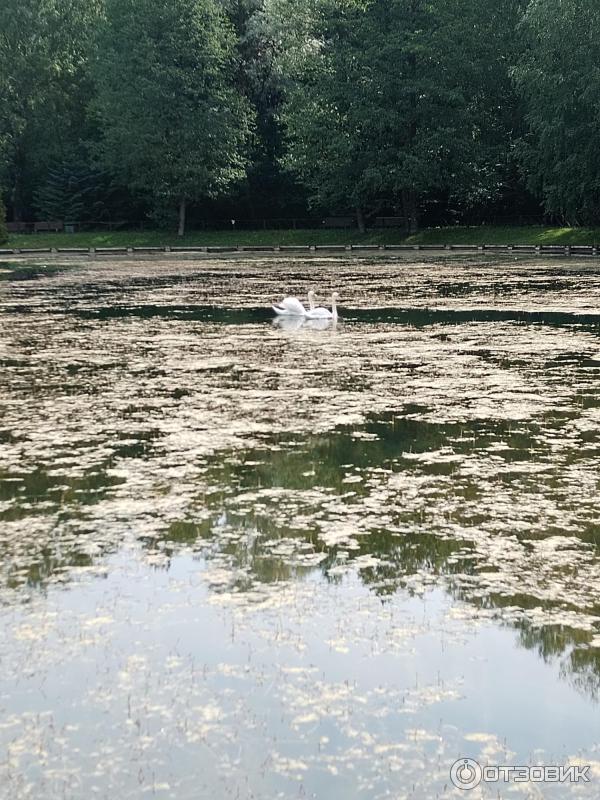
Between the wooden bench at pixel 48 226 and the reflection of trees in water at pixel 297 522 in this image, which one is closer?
the reflection of trees in water at pixel 297 522

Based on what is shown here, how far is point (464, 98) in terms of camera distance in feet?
184

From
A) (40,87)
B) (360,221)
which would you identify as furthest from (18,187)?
(360,221)

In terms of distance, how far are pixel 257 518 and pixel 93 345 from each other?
35.4 ft

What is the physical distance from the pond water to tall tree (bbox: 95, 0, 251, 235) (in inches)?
1903

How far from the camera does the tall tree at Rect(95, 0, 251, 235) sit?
201 ft

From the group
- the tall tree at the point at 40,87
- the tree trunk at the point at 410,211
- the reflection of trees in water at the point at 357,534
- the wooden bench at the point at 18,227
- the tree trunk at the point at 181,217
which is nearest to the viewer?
the reflection of trees in water at the point at 357,534

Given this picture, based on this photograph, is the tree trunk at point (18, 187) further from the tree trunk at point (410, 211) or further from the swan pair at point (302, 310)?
the swan pair at point (302, 310)

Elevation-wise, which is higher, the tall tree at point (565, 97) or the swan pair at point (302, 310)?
the tall tree at point (565, 97)

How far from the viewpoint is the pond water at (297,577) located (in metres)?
4.80

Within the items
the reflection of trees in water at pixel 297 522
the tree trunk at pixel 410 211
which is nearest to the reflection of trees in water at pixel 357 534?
the reflection of trees in water at pixel 297 522

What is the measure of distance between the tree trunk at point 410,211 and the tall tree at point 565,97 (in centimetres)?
820

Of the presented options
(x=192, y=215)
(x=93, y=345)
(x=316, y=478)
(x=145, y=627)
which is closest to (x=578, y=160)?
(x=192, y=215)

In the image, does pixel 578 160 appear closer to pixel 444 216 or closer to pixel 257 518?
pixel 444 216

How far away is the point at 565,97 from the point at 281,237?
793 inches
